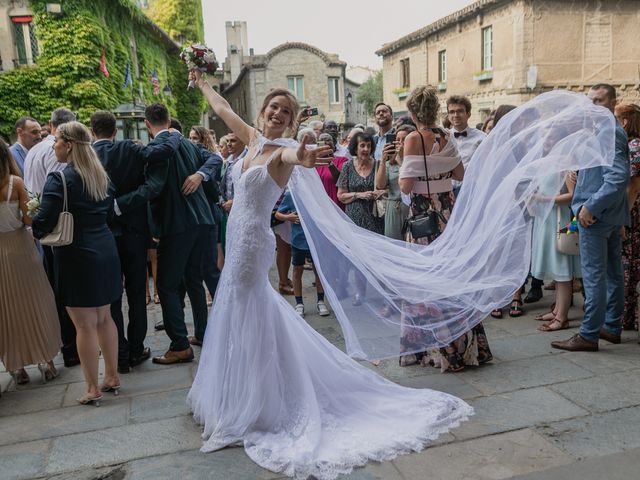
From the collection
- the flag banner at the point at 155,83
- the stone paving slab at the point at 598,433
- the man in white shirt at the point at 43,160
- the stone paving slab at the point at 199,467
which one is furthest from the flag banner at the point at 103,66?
the stone paving slab at the point at 598,433

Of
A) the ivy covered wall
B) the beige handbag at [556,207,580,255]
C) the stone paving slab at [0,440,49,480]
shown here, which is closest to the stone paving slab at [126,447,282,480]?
the stone paving slab at [0,440,49,480]

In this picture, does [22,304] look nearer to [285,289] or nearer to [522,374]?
[285,289]

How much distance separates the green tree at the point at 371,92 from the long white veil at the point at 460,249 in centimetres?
4408

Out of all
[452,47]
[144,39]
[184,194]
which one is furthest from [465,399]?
[452,47]

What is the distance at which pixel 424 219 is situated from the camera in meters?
4.23

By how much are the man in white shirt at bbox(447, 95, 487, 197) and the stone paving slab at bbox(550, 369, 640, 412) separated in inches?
97.0

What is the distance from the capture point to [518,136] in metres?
4.06

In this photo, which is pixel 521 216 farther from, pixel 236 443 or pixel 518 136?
pixel 236 443

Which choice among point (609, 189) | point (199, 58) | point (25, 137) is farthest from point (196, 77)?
point (609, 189)

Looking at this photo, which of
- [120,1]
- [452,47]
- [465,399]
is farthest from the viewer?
[452,47]

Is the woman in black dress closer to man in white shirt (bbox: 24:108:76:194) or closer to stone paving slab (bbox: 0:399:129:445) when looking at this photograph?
stone paving slab (bbox: 0:399:129:445)

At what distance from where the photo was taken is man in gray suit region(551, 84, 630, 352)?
4141 mm

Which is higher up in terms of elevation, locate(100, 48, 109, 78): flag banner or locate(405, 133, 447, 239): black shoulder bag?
locate(100, 48, 109, 78): flag banner

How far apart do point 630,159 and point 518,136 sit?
1172 mm
